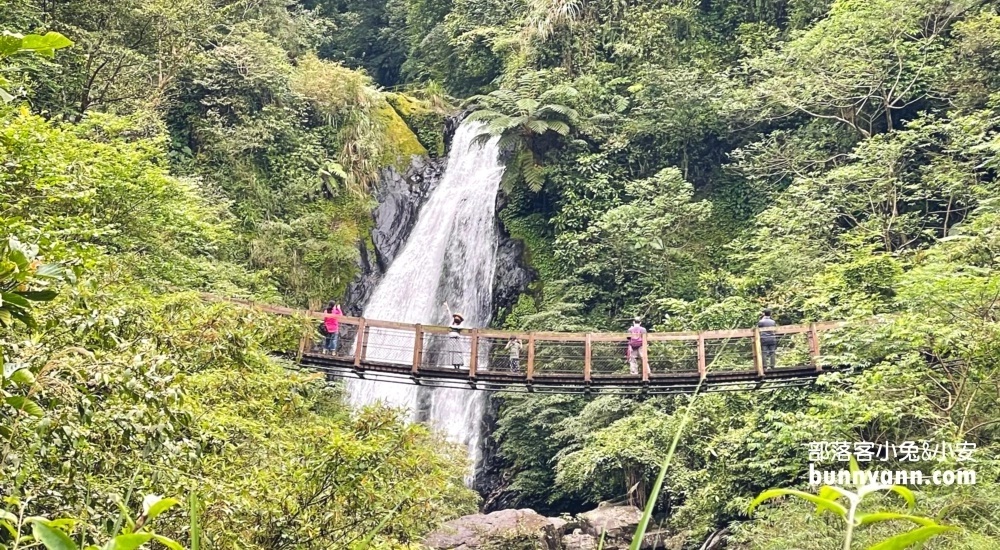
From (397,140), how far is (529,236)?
4.18 m

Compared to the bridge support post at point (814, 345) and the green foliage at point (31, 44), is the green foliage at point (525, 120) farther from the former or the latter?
the green foliage at point (31, 44)

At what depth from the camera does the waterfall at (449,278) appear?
15.0m

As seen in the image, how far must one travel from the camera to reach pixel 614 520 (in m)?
11.4

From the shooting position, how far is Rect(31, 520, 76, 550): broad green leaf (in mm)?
657

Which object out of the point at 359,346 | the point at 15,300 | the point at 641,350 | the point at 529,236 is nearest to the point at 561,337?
the point at 641,350

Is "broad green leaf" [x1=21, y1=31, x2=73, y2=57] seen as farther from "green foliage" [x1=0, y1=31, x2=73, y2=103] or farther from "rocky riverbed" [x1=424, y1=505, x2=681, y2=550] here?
"rocky riverbed" [x1=424, y1=505, x2=681, y2=550]

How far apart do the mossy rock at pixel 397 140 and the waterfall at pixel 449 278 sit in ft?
3.40

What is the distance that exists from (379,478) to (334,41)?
22.5m

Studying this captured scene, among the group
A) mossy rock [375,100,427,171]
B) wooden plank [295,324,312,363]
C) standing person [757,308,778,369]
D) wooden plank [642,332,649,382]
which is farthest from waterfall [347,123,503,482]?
standing person [757,308,778,369]

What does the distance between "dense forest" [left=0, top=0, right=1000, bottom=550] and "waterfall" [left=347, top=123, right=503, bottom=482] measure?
0.71 meters

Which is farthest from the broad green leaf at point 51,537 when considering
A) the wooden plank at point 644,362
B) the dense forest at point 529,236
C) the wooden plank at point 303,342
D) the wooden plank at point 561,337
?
the wooden plank at point 644,362

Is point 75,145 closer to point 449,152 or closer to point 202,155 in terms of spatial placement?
point 202,155

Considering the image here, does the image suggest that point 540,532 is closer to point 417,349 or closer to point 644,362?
point 644,362

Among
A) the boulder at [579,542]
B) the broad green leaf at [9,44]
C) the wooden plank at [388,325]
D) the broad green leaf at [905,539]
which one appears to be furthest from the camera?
the boulder at [579,542]
